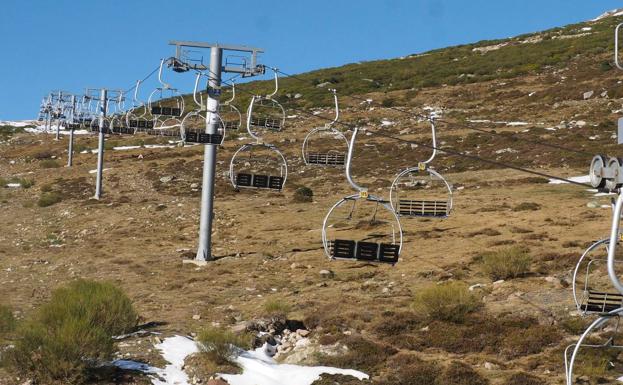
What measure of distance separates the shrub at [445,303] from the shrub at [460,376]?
9.74ft

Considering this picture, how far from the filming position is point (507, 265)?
21.4 m

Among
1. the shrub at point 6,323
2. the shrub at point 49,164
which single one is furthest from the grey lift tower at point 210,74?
the shrub at point 49,164

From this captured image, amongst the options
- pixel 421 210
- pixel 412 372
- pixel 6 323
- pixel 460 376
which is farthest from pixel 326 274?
pixel 6 323

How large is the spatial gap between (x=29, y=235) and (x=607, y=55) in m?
65.6

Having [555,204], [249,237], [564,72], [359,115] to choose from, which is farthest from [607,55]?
[249,237]

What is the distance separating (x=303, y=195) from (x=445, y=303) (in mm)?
21908

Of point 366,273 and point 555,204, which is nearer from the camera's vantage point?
point 366,273

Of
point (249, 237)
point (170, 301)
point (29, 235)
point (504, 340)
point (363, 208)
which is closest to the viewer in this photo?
point (504, 340)

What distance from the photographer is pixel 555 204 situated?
3269 cm

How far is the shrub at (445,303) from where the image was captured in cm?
1791

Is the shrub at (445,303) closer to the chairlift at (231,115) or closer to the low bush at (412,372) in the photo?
the low bush at (412,372)

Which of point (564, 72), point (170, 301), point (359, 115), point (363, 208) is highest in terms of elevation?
point (564, 72)

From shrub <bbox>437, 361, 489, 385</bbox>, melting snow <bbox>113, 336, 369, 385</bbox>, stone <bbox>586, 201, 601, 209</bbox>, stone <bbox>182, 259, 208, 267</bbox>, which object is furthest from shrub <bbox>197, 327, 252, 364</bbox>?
stone <bbox>586, 201, 601, 209</bbox>

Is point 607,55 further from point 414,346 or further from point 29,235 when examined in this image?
point 414,346
